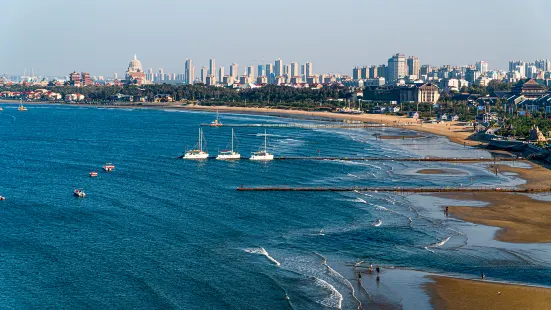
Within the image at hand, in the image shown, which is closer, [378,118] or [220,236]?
[220,236]

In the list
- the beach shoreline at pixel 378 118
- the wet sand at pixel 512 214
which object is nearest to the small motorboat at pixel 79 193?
the wet sand at pixel 512 214

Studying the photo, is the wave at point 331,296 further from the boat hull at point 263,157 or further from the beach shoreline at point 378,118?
the beach shoreline at point 378,118

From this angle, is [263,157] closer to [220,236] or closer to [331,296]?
[220,236]

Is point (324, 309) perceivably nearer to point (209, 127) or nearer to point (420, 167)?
point (420, 167)

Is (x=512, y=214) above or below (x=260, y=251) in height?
above

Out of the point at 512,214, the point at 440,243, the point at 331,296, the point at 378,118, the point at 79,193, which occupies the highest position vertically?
the point at 378,118

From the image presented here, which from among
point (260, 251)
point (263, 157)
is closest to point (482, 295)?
point (260, 251)
